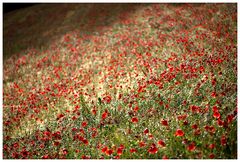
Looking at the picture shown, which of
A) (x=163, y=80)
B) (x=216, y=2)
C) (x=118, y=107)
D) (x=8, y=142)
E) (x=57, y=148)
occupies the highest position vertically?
(x=216, y=2)

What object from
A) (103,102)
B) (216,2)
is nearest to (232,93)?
(103,102)

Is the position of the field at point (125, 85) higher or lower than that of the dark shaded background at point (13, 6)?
lower

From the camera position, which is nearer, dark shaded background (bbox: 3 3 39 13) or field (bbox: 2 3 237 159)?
field (bbox: 2 3 237 159)

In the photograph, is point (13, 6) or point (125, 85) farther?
point (13, 6)

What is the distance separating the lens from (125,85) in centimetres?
763

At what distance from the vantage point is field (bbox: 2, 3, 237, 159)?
443 cm

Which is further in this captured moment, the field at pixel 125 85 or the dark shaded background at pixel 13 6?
the dark shaded background at pixel 13 6

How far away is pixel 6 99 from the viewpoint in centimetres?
977

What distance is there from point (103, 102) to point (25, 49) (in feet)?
30.7

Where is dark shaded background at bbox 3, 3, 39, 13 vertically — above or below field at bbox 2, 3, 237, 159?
above

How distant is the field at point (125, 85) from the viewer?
4.43m

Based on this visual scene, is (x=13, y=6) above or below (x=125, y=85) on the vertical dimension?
above

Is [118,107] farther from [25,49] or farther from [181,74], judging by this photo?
[25,49]

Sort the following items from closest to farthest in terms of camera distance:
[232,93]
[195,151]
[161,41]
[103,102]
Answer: [195,151] → [232,93] → [103,102] → [161,41]
